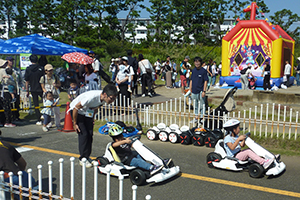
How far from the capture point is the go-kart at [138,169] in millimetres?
5102

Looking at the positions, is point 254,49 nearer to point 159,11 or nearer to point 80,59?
point 80,59

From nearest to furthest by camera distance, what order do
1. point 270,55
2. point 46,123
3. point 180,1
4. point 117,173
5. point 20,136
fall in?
1. point 117,173
2. point 20,136
3. point 46,123
4. point 270,55
5. point 180,1

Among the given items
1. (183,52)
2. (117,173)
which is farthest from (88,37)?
(117,173)

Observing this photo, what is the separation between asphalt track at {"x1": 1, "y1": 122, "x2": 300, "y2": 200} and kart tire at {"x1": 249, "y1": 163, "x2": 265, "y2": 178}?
0.30 ft

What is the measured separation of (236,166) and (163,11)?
1849 inches

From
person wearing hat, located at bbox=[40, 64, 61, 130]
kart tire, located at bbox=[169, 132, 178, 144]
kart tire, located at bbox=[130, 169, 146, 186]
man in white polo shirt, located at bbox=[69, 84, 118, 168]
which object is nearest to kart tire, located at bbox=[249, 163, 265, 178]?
kart tire, located at bbox=[130, 169, 146, 186]

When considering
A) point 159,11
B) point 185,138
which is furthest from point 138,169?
point 159,11

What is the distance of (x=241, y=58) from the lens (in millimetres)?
17375

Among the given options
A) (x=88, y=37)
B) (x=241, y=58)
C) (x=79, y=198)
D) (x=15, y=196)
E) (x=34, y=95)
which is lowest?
(x=79, y=198)

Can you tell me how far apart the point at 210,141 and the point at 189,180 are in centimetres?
212

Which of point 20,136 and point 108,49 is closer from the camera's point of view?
point 20,136

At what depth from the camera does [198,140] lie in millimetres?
7469

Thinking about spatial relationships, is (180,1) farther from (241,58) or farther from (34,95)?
(34,95)

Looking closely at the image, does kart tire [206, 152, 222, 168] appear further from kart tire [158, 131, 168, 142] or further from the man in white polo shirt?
the man in white polo shirt
